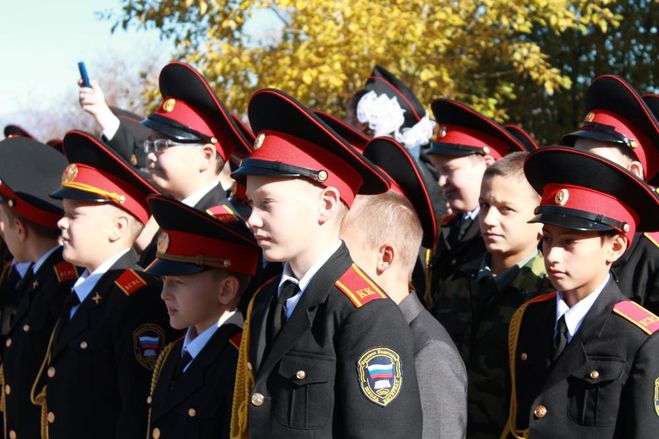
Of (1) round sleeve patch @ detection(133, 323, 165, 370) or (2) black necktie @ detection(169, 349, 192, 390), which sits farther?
(1) round sleeve patch @ detection(133, 323, 165, 370)

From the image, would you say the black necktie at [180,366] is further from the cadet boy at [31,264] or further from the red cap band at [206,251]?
the cadet boy at [31,264]

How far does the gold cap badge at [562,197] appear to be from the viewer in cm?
342

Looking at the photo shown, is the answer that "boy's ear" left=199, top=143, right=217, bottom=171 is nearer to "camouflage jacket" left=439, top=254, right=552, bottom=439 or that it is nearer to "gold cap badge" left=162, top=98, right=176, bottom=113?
"gold cap badge" left=162, top=98, right=176, bottom=113

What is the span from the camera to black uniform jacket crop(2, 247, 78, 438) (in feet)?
14.8

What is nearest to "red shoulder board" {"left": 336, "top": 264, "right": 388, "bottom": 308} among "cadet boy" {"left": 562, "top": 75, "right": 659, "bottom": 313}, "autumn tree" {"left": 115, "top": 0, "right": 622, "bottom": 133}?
"cadet boy" {"left": 562, "top": 75, "right": 659, "bottom": 313}

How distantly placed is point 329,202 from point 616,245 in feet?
3.47

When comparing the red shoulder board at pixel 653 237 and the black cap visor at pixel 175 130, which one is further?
the black cap visor at pixel 175 130

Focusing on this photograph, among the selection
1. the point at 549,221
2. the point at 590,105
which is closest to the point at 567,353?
the point at 549,221

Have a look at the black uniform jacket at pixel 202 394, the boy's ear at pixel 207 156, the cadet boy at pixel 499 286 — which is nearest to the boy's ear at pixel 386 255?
the black uniform jacket at pixel 202 394

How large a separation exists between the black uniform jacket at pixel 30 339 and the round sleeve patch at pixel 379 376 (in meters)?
2.17

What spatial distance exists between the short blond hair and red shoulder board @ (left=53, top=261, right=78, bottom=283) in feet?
5.72

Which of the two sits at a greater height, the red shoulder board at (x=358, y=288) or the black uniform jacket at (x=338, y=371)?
the red shoulder board at (x=358, y=288)

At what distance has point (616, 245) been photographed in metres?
3.40

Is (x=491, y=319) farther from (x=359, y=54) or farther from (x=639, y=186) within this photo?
(x=359, y=54)
